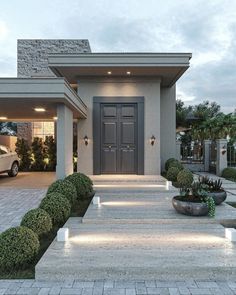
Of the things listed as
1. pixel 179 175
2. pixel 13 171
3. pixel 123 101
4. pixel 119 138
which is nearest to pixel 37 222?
pixel 179 175

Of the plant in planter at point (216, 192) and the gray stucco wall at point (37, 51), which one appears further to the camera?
the gray stucco wall at point (37, 51)

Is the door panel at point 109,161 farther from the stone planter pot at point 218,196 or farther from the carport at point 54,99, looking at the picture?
the stone planter pot at point 218,196

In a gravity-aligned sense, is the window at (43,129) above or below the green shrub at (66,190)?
above

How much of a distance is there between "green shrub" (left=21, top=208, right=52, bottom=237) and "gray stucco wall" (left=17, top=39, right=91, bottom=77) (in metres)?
12.6

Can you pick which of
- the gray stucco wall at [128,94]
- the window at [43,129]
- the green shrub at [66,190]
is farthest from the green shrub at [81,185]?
the window at [43,129]

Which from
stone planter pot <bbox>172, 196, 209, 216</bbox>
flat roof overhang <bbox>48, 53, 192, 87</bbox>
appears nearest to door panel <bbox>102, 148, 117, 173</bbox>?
flat roof overhang <bbox>48, 53, 192, 87</bbox>

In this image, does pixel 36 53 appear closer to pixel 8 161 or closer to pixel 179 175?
pixel 8 161

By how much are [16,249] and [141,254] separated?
5.51ft

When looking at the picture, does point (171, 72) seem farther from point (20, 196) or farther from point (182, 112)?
point (182, 112)

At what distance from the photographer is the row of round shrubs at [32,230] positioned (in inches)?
147

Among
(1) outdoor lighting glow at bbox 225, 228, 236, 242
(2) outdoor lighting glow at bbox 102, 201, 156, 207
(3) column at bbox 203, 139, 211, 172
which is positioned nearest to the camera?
(1) outdoor lighting glow at bbox 225, 228, 236, 242

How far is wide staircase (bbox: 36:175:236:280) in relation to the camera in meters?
3.61

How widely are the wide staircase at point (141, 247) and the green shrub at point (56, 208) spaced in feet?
0.71

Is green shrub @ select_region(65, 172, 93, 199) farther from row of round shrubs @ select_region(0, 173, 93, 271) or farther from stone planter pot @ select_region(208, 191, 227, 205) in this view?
stone planter pot @ select_region(208, 191, 227, 205)
